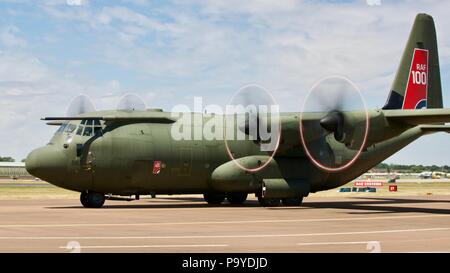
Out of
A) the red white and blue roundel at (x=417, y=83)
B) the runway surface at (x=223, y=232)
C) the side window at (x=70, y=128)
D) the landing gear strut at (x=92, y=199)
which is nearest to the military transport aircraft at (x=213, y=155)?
the landing gear strut at (x=92, y=199)

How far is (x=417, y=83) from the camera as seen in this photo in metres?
37.3

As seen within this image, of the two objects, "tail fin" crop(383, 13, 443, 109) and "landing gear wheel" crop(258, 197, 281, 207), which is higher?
"tail fin" crop(383, 13, 443, 109)

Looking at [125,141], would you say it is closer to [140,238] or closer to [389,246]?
[140,238]

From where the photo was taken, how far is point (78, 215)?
24.9 meters

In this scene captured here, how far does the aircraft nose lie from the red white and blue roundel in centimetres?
1993

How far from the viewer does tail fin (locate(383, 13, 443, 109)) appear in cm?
3706

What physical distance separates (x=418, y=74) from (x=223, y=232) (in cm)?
2301

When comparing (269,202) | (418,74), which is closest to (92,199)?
(269,202)

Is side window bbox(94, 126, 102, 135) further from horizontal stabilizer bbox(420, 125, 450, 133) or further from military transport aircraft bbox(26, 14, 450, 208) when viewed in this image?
horizontal stabilizer bbox(420, 125, 450, 133)

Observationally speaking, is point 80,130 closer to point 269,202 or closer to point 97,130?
point 97,130

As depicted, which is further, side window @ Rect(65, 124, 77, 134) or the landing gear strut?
the landing gear strut

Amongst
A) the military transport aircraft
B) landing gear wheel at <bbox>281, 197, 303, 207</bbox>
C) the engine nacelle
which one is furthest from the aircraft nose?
landing gear wheel at <bbox>281, 197, 303, 207</bbox>
